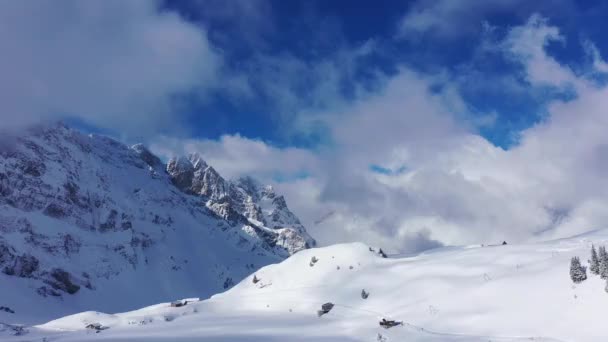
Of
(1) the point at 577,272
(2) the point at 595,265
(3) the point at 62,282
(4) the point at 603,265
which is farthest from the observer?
(3) the point at 62,282

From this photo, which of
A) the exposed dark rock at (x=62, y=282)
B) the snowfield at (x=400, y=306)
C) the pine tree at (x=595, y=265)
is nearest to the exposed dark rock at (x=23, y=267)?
the exposed dark rock at (x=62, y=282)

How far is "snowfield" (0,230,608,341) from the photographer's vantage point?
29.1 metres

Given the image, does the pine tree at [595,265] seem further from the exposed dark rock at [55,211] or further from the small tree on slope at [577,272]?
the exposed dark rock at [55,211]

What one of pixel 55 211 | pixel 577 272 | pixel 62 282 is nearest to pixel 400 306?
pixel 577 272

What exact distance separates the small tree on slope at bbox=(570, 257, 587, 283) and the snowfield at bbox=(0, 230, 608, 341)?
43cm

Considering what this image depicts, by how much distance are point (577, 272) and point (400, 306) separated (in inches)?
550

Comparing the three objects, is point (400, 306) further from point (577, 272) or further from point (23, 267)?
point (23, 267)

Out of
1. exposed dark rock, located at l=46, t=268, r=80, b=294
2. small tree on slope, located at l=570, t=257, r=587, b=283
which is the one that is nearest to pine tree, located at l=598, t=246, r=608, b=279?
small tree on slope, located at l=570, t=257, r=587, b=283

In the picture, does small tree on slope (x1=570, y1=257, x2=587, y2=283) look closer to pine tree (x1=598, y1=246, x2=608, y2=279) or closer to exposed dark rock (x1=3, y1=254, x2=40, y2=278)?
pine tree (x1=598, y1=246, x2=608, y2=279)

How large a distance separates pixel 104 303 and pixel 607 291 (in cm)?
15819

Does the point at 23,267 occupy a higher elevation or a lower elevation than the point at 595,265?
higher

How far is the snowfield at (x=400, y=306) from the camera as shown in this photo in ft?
95.6

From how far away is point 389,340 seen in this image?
2958cm

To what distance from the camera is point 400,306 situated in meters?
40.1
